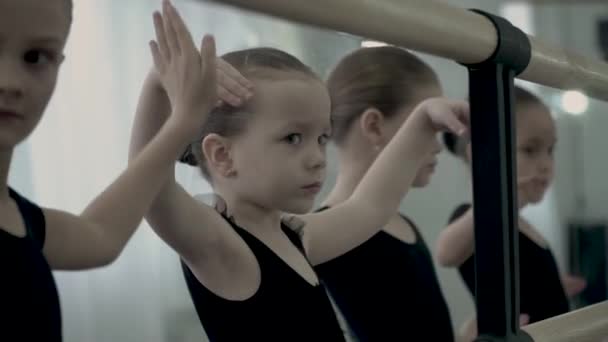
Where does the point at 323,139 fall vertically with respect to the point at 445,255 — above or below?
above

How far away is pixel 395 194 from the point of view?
0.78 m

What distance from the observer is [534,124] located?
1.10 m

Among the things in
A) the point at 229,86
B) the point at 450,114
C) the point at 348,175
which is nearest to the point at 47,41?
the point at 229,86

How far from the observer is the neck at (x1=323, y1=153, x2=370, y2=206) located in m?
0.87

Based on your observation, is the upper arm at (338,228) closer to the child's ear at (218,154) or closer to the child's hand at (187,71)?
the child's ear at (218,154)

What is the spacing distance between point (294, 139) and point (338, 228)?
17 cm

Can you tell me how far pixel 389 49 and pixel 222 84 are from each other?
0.39 meters

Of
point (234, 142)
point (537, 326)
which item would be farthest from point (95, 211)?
point (537, 326)

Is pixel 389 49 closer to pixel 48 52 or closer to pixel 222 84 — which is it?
pixel 222 84

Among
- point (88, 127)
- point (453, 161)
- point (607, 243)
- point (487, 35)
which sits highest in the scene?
point (487, 35)

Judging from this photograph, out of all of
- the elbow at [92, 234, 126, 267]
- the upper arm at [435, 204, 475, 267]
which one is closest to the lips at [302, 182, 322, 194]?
the elbow at [92, 234, 126, 267]

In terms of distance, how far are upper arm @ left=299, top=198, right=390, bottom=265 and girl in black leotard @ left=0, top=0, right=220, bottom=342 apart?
0.96 ft

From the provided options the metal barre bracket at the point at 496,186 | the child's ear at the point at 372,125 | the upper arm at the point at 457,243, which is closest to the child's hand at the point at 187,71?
the metal barre bracket at the point at 496,186

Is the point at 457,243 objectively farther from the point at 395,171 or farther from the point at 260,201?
the point at 260,201
